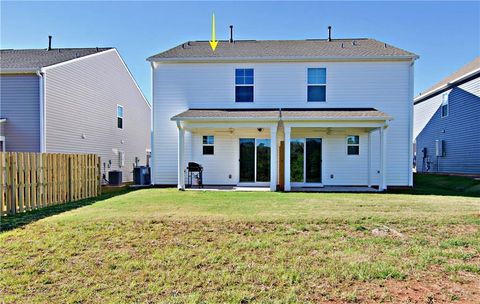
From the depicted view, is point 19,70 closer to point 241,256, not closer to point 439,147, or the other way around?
point 241,256

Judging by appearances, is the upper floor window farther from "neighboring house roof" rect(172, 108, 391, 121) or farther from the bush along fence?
the bush along fence

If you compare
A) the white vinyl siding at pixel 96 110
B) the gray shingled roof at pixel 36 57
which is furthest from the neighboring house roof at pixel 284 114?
the gray shingled roof at pixel 36 57

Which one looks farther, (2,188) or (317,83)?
(317,83)

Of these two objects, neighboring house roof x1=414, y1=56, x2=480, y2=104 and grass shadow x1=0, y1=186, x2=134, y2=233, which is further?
neighboring house roof x1=414, y1=56, x2=480, y2=104

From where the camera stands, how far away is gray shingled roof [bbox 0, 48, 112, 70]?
12336 millimetres

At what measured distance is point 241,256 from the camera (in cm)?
445

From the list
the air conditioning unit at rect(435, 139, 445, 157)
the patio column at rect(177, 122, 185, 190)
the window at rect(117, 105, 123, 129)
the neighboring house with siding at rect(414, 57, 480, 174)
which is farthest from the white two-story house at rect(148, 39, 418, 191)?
the air conditioning unit at rect(435, 139, 445, 157)

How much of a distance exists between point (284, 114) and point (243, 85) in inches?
114

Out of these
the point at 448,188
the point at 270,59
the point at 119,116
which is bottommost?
the point at 448,188

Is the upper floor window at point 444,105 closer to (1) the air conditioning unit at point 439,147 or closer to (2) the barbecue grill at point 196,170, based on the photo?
(1) the air conditioning unit at point 439,147

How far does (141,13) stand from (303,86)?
7.73 meters

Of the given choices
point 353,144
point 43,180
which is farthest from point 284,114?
point 43,180

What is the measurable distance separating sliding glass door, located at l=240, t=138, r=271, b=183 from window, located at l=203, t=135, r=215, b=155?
1.45 meters

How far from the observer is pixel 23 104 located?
12008 mm
